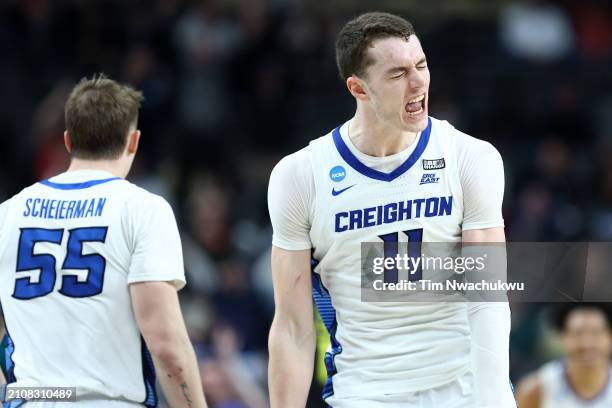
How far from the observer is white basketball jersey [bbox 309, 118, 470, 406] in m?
5.32

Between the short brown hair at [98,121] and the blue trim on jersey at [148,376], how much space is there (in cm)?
95

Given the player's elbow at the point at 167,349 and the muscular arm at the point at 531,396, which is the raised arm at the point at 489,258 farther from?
the muscular arm at the point at 531,396

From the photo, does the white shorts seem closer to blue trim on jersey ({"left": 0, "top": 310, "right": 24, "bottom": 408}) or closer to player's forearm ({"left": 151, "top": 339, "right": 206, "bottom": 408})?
player's forearm ({"left": 151, "top": 339, "right": 206, "bottom": 408})

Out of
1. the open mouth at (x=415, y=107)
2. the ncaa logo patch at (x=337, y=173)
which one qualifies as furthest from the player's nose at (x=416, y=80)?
the ncaa logo patch at (x=337, y=173)

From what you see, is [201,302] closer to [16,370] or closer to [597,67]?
[16,370]

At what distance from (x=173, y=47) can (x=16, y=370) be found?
28.2 ft

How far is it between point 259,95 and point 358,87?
8033 mm

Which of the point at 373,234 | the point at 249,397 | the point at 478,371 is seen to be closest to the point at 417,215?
the point at 373,234

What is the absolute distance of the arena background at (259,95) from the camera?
12.3 m

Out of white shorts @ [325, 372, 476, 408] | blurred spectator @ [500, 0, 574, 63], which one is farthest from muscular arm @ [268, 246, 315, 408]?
blurred spectator @ [500, 0, 574, 63]

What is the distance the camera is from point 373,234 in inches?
212

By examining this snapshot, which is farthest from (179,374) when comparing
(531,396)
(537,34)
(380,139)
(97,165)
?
(537,34)

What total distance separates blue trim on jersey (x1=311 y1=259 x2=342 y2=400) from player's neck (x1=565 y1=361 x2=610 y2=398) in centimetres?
305

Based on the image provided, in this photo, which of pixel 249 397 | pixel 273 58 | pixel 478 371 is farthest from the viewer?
pixel 273 58
